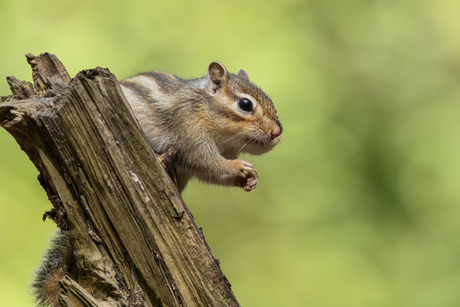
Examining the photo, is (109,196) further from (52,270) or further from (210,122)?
(210,122)

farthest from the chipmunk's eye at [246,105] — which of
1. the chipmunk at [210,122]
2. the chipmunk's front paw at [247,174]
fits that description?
the chipmunk's front paw at [247,174]

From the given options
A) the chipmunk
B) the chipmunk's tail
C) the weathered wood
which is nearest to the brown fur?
the chipmunk

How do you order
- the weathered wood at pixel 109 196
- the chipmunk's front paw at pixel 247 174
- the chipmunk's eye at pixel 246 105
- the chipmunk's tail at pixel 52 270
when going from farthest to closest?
the chipmunk's eye at pixel 246 105, the chipmunk's front paw at pixel 247 174, the chipmunk's tail at pixel 52 270, the weathered wood at pixel 109 196

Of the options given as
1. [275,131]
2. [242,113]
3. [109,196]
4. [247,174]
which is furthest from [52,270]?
[275,131]

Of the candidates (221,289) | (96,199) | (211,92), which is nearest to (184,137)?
(211,92)

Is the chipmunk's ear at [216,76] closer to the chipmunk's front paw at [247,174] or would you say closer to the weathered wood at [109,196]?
the chipmunk's front paw at [247,174]
